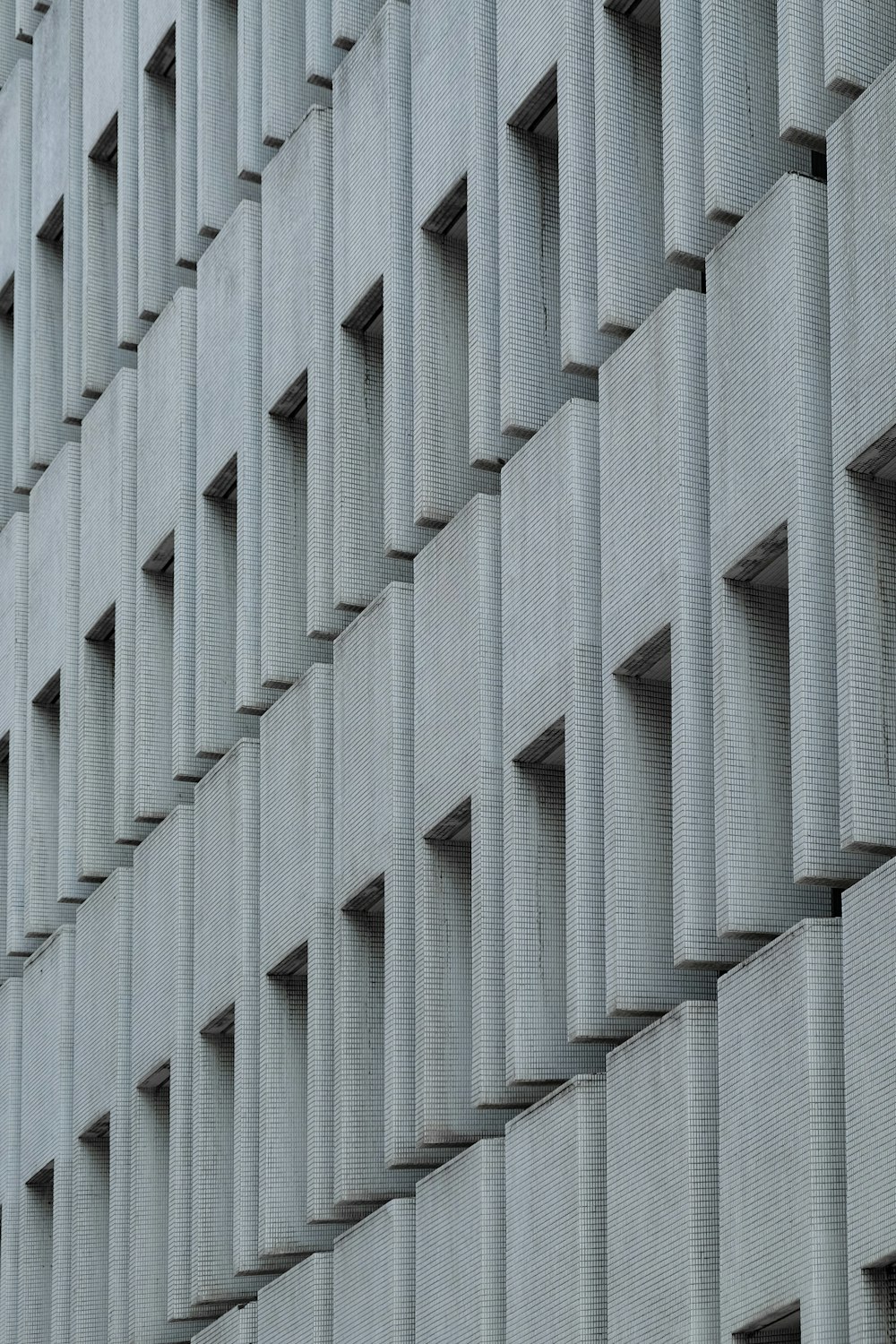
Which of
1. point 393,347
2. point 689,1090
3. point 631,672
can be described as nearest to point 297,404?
point 393,347

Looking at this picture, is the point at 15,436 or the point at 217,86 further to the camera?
the point at 15,436

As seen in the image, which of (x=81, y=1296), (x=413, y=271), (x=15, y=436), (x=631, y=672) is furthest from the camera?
(x=15, y=436)

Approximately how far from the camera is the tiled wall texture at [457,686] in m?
18.5

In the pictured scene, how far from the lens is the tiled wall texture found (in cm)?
1850

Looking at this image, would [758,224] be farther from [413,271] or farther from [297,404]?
[297,404]

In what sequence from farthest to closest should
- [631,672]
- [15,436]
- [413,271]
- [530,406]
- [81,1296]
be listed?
1. [15,436]
2. [81,1296]
3. [413,271]
4. [530,406]
5. [631,672]

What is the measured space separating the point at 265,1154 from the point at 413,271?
6.95 m

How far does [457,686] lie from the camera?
23.2 m

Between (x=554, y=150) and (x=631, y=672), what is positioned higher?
(x=554, y=150)

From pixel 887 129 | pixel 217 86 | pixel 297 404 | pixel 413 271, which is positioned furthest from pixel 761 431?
pixel 217 86

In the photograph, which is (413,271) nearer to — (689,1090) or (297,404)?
(297,404)

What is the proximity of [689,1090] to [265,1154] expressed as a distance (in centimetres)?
728

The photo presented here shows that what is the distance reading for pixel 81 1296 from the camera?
29.8m

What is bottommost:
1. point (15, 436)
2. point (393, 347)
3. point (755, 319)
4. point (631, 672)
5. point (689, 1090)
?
point (689, 1090)
